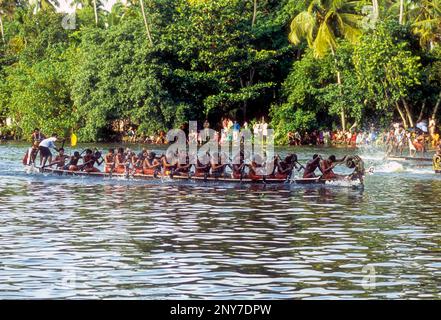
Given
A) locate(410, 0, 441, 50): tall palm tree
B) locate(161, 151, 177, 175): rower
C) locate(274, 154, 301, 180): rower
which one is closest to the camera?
locate(274, 154, 301, 180): rower

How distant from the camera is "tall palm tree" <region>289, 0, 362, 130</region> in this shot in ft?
→ 212

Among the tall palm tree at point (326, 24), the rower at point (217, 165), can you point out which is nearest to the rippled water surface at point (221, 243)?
the rower at point (217, 165)

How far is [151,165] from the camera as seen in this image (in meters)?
37.8

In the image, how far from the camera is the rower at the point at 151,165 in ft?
123

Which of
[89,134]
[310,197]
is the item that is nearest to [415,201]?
[310,197]

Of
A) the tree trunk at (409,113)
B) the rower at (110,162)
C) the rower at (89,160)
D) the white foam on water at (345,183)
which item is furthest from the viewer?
the tree trunk at (409,113)

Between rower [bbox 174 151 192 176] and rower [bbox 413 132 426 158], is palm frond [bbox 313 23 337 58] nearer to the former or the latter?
rower [bbox 413 132 426 158]

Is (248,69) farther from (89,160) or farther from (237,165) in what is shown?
(237,165)

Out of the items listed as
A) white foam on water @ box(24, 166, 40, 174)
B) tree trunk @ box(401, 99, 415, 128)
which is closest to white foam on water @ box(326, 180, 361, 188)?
white foam on water @ box(24, 166, 40, 174)

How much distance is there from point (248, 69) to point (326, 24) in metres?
8.48

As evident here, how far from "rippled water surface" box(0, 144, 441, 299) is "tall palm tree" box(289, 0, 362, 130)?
31046mm

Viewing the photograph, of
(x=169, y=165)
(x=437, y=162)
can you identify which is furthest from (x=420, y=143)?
(x=169, y=165)

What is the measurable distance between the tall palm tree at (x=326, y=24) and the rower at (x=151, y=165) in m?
28.7

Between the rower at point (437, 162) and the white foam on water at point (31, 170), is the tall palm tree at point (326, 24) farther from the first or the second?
the white foam on water at point (31, 170)
